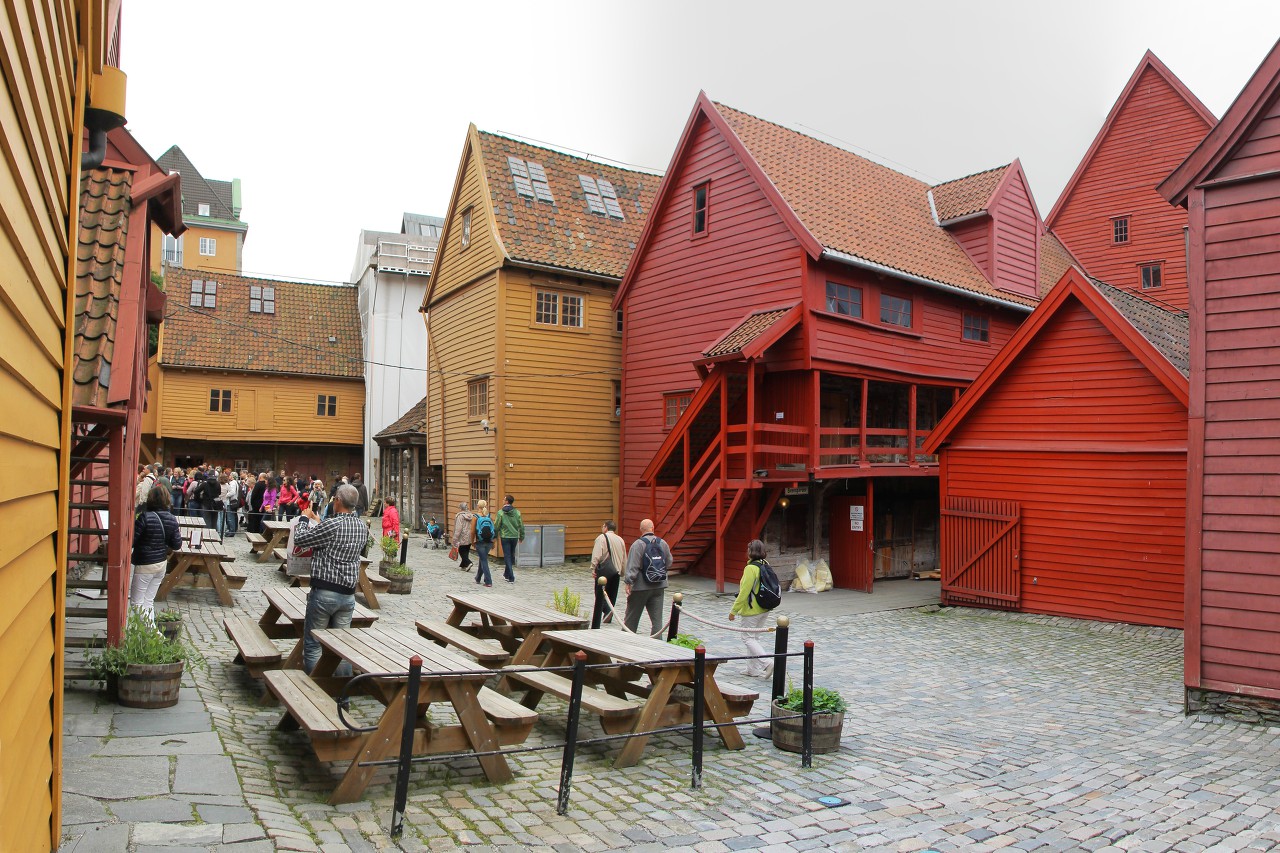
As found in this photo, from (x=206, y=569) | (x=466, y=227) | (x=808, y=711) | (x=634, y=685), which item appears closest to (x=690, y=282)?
(x=466, y=227)

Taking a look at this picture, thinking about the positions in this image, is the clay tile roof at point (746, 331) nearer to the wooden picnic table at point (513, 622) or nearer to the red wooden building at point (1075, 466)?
the red wooden building at point (1075, 466)

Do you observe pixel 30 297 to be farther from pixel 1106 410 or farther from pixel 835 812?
pixel 1106 410

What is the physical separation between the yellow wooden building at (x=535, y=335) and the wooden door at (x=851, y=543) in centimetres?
636

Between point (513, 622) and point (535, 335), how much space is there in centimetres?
1602

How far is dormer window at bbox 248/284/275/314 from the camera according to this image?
131 ft

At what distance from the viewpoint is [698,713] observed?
7.33 metres

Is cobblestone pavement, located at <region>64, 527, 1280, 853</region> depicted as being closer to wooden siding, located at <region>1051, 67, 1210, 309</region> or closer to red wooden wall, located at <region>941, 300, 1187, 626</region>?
red wooden wall, located at <region>941, 300, 1187, 626</region>

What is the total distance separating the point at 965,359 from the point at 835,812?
1848cm

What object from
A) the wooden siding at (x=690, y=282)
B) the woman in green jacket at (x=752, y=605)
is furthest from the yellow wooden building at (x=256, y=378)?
the woman in green jacket at (x=752, y=605)

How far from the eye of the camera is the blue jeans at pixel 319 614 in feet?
26.2

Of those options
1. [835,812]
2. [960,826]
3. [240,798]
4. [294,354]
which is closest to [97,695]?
[240,798]

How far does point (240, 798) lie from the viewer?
232 inches

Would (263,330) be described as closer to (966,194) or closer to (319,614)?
(966,194)

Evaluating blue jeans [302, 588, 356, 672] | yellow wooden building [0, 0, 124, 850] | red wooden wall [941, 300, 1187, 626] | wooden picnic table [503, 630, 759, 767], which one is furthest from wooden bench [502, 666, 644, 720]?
red wooden wall [941, 300, 1187, 626]
